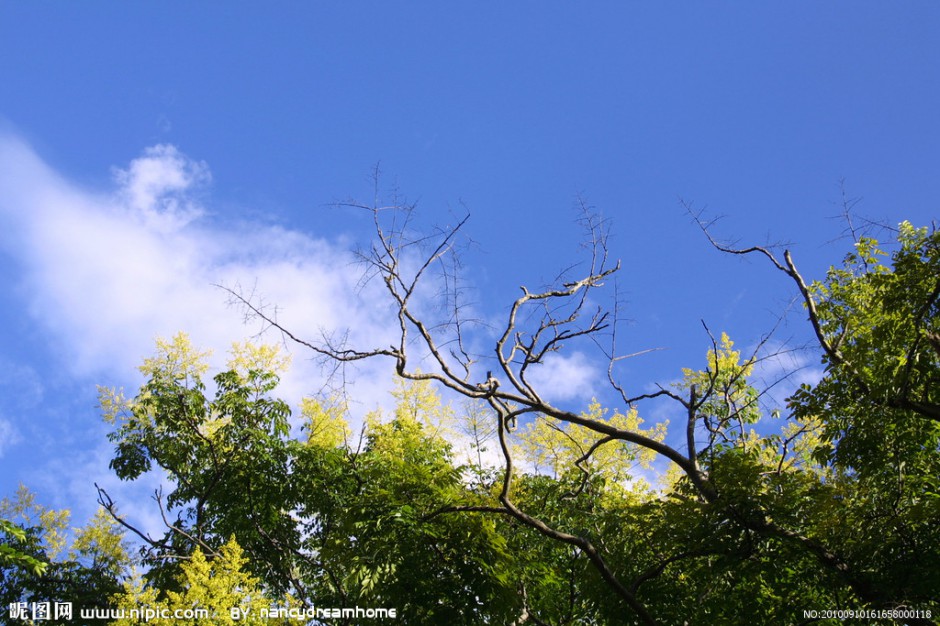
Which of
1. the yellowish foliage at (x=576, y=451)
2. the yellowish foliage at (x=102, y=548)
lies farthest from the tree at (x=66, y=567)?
the yellowish foliage at (x=576, y=451)

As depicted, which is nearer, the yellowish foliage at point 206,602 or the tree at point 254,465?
the yellowish foliage at point 206,602

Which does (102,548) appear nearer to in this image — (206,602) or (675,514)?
(206,602)

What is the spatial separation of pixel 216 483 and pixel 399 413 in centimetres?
280

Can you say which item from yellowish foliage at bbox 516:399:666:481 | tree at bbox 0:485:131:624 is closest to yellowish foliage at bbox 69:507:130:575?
tree at bbox 0:485:131:624

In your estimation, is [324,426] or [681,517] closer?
[681,517]

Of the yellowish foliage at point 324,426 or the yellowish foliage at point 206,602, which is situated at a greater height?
the yellowish foliage at point 324,426

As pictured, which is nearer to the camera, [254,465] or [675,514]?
[675,514]

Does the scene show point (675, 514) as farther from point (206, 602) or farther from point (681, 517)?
point (206, 602)

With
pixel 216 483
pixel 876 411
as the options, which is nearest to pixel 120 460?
pixel 216 483

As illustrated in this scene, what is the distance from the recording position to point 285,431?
8.95 metres

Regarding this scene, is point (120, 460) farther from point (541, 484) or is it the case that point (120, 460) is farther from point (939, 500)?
point (939, 500)

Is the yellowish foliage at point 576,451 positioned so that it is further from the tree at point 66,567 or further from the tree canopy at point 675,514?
the tree at point 66,567

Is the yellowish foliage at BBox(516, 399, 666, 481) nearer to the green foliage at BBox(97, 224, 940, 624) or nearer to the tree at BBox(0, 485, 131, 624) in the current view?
the green foliage at BBox(97, 224, 940, 624)

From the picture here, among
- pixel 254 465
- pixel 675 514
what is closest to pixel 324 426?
pixel 254 465
